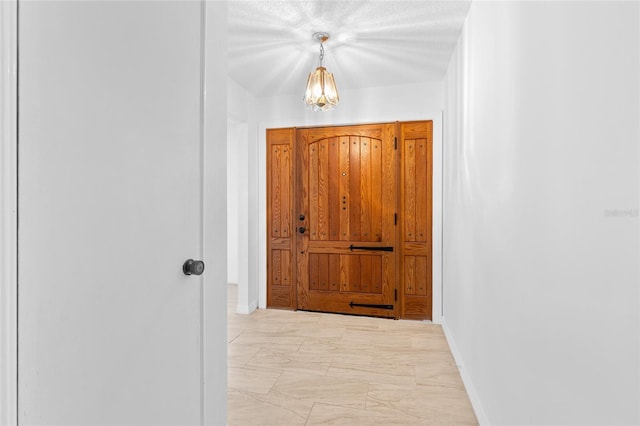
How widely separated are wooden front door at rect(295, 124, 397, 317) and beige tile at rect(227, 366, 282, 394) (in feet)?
4.84

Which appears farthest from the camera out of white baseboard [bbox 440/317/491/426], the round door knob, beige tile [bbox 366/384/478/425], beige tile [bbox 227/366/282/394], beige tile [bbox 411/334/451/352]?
beige tile [bbox 411/334/451/352]

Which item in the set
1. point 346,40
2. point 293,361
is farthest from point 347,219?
point 346,40

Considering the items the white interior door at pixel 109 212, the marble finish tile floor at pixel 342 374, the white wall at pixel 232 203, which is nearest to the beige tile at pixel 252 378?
the marble finish tile floor at pixel 342 374

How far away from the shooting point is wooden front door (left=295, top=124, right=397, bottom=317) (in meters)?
3.67

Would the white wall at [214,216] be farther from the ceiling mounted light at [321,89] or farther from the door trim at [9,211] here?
the ceiling mounted light at [321,89]

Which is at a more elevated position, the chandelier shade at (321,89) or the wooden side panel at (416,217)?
the chandelier shade at (321,89)

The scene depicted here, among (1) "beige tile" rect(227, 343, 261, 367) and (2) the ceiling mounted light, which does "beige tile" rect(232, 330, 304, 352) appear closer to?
(1) "beige tile" rect(227, 343, 261, 367)

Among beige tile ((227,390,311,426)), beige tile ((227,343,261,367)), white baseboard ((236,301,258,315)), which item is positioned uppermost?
white baseboard ((236,301,258,315))

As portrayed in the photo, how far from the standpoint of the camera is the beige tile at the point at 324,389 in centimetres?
208

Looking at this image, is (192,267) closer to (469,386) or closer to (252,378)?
(252,378)

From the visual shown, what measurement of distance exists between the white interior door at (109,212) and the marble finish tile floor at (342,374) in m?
1.02

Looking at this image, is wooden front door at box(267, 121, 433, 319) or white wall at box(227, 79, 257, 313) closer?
wooden front door at box(267, 121, 433, 319)

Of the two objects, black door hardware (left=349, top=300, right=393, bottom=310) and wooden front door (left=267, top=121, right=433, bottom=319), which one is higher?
wooden front door (left=267, top=121, right=433, bottom=319)

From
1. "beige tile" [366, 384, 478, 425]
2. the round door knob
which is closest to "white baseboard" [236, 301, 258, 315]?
"beige tile" [366, 384, 478, 425]
